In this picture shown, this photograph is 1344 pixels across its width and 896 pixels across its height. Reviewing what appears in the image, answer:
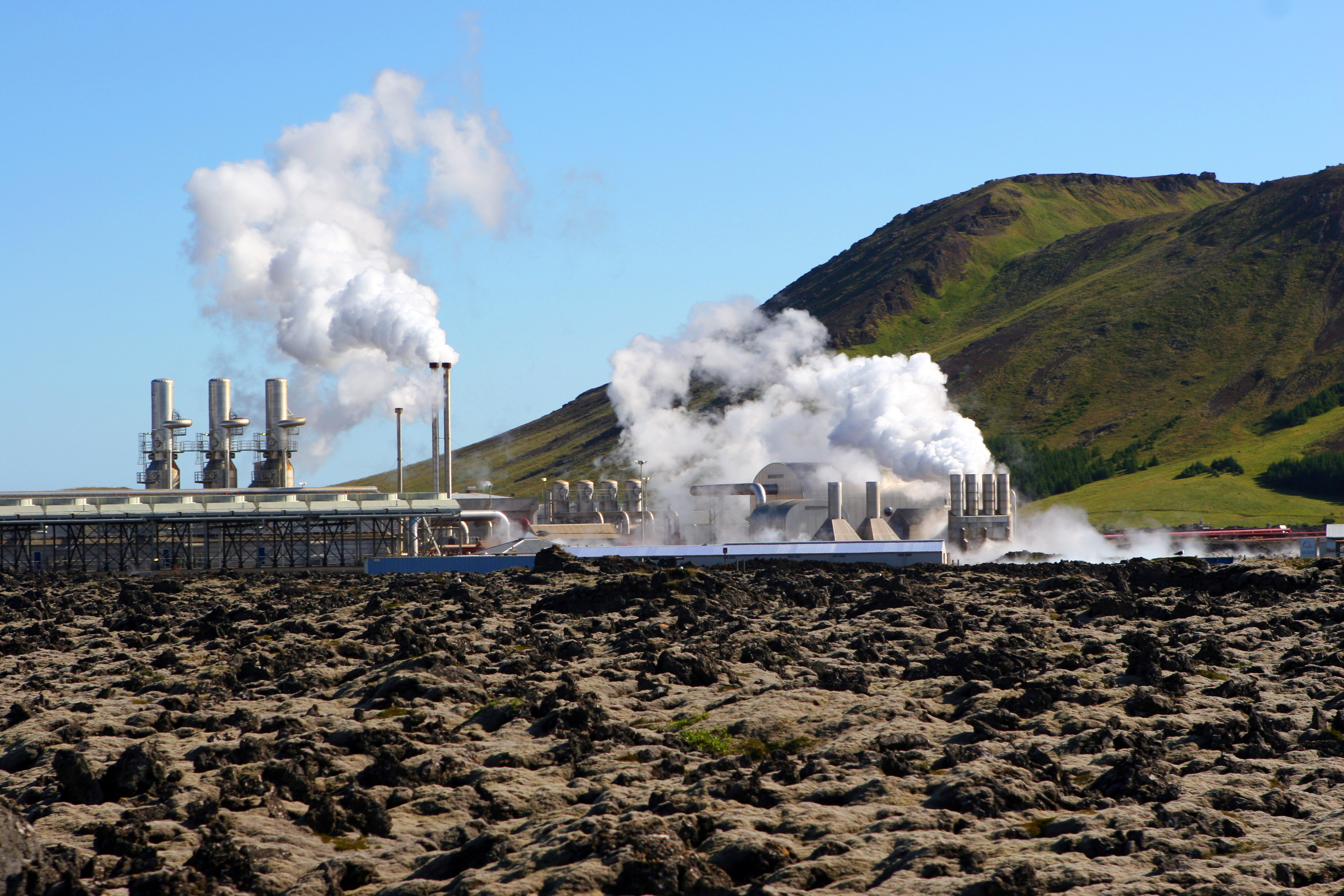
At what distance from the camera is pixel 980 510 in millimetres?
102875

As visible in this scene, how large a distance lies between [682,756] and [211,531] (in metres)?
70.2

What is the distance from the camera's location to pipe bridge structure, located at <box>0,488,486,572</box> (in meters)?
86.0

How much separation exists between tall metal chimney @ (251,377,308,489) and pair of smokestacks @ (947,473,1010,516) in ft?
169

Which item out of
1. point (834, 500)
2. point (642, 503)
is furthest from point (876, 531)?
point (642, 503)

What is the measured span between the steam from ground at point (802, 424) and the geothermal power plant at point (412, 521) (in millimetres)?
3548

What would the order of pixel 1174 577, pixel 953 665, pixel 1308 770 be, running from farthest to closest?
pixel 1174 577 < pixel 953 665 < pixel 1308 770

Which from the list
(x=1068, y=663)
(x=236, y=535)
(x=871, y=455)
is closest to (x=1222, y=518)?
(x=871, y=455)

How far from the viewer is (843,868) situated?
18.9 meters

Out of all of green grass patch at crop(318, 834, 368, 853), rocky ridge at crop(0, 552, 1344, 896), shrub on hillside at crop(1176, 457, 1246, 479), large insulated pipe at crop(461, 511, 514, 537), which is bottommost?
green grass patch at crop(318, 834, 368, 853)

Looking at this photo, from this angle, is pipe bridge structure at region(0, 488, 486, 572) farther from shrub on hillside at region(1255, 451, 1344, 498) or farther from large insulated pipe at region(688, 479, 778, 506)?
shrub on hillside at region(1255, 451, 1344, 498)

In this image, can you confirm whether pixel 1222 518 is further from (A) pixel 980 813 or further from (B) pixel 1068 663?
(A) pixel 980 813

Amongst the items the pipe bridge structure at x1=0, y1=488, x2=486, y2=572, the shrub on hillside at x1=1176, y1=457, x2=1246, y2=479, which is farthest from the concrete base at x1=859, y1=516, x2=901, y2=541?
the shrub on hillside at x1=1176, y1=457, x2=1246, y2=479

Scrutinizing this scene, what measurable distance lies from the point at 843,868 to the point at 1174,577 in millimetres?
50840

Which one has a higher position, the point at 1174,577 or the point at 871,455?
the point at 871,455
